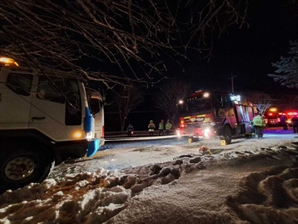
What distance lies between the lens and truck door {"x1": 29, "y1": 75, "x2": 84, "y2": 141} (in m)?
4.39

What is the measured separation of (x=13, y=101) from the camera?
13.8 feet

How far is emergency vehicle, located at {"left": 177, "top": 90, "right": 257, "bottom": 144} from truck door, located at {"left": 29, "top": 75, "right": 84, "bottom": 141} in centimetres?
712

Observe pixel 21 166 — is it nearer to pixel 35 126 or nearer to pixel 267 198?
pixel 35 126

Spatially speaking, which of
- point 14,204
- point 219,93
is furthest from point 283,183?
point 219,93

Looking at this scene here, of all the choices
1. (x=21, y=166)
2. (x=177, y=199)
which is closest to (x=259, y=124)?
(x=177, y=199)

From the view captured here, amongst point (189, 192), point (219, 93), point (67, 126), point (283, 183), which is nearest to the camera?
point (189, 192)

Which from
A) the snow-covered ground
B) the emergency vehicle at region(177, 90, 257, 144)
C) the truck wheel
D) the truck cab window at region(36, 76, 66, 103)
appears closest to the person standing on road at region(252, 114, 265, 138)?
the emergency vehicle at region(177, 90, 257, 144)

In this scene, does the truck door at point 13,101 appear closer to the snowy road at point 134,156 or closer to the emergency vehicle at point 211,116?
the snowy road at point 134,156

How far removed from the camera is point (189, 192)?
269 cm

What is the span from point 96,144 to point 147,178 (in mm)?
2187

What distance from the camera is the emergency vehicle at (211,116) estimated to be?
394 inches

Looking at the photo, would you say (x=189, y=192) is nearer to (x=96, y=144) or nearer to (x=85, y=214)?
(x=85, y=214)

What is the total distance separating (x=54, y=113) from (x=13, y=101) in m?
0.85

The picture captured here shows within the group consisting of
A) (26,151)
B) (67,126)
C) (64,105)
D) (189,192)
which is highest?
(64,105)
